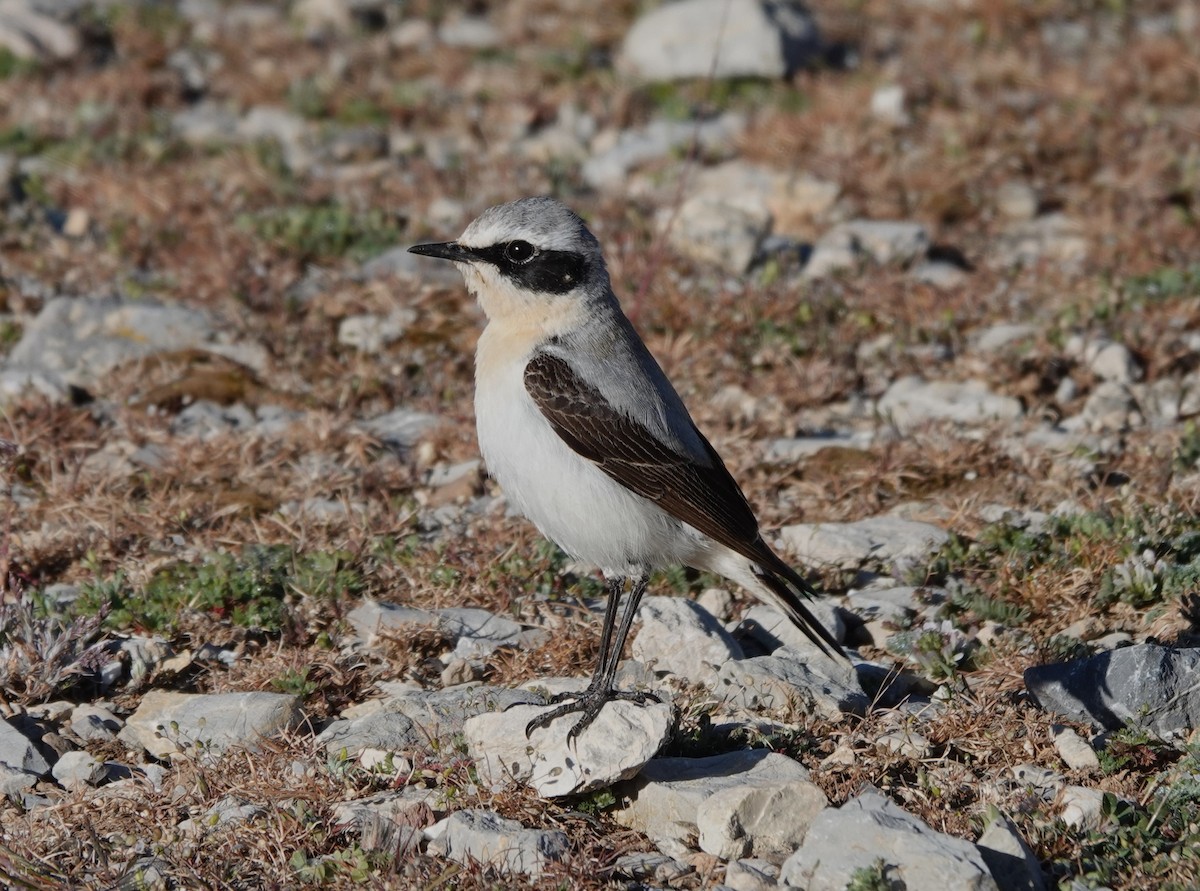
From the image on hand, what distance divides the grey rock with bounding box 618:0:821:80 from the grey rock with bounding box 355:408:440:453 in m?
5.80

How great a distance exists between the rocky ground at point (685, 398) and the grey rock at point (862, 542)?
0.11 feet

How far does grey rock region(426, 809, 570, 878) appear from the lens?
16.4 ft

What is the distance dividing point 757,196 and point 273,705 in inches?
268

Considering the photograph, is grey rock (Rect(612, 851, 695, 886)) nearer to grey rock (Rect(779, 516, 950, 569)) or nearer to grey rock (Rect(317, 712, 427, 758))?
grey rock (Rect(317, 712, 427, 758))

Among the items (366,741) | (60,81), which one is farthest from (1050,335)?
(60,81)

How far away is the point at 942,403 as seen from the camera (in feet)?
29.9

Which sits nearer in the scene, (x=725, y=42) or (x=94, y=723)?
(x=94, y=723)

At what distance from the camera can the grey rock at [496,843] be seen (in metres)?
4.99

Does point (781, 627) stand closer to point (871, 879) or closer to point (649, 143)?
point (871, 879)

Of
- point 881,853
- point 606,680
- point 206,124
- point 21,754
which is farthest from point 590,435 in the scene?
point 206,124

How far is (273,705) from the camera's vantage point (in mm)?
6027

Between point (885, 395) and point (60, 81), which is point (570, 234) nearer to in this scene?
point (885, 395)

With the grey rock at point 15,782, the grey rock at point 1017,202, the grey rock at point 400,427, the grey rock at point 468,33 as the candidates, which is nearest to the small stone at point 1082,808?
the grey rock at point 15,782

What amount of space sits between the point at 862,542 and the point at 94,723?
12.2 feet
